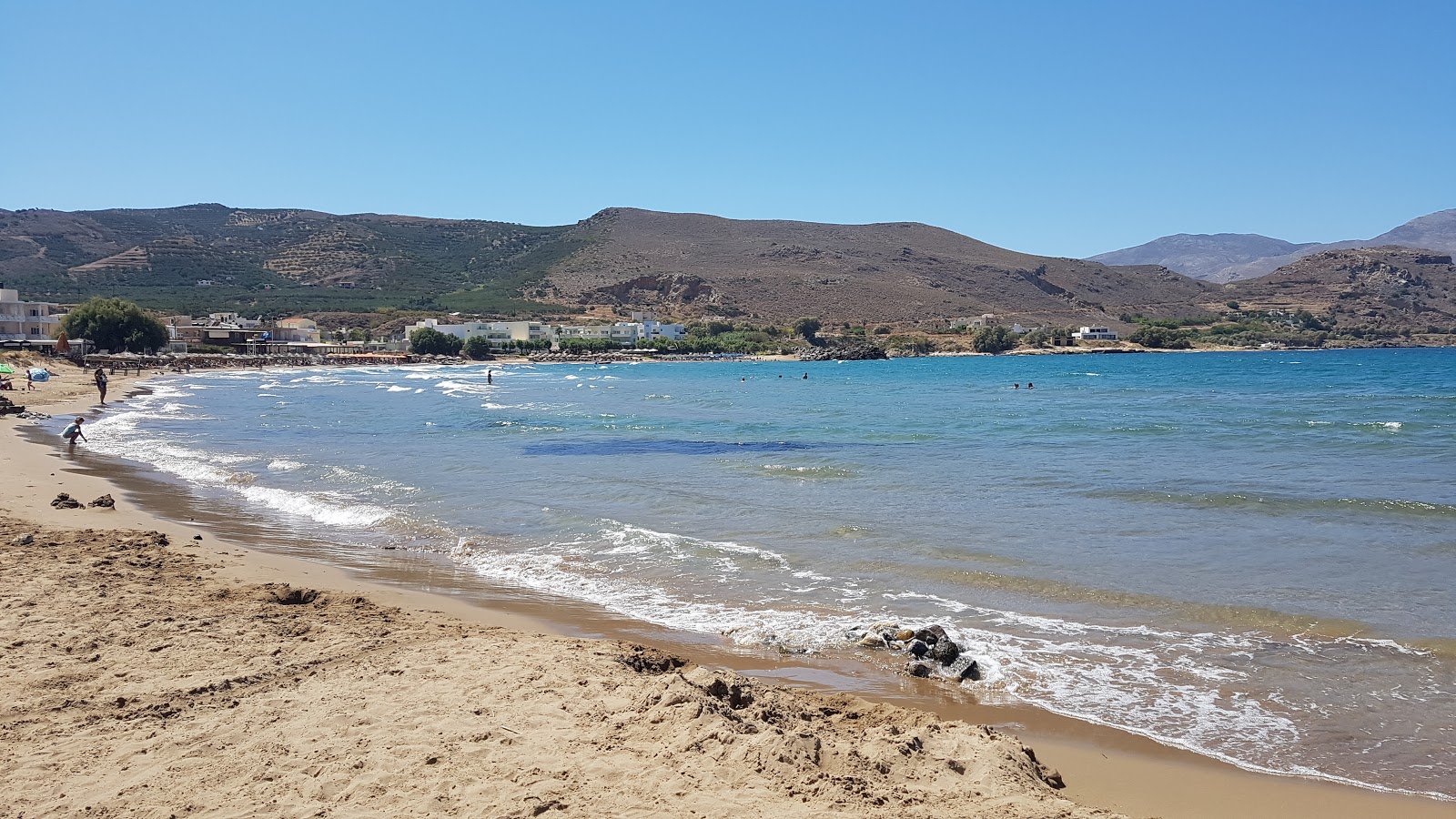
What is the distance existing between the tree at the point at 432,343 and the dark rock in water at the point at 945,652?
112355 millimetres

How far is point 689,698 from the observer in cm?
544

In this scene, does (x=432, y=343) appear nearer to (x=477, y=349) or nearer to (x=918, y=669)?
(x=477, y=349)

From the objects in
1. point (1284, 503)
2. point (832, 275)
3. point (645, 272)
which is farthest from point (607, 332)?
point (1284, 503)

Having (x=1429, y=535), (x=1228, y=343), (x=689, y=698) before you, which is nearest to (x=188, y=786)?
(x=689, y=698)

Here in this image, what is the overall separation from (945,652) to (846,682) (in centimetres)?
82

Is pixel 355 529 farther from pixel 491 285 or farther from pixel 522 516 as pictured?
pixel 491 285

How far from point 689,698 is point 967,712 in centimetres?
207

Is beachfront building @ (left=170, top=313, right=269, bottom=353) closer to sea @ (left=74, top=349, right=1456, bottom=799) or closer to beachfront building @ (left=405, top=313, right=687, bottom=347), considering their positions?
beachfront building @ (left=405, top=313, right=687, bottom=347)

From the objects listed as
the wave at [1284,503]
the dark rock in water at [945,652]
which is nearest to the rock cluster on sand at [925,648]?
the dark rock in water at [945,652]

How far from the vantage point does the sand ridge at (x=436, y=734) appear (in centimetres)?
442

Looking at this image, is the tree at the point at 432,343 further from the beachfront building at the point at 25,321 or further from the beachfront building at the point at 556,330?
the beachfront building at the point at 25,321

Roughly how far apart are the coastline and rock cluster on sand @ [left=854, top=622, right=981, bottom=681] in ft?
0.68

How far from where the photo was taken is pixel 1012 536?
12461 mm

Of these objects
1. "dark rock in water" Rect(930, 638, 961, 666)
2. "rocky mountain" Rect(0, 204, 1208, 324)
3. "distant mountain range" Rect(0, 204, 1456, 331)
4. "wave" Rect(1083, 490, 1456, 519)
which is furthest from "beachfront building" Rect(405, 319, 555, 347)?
"dark rock in water" Rect(930, 638, 961, 666)
